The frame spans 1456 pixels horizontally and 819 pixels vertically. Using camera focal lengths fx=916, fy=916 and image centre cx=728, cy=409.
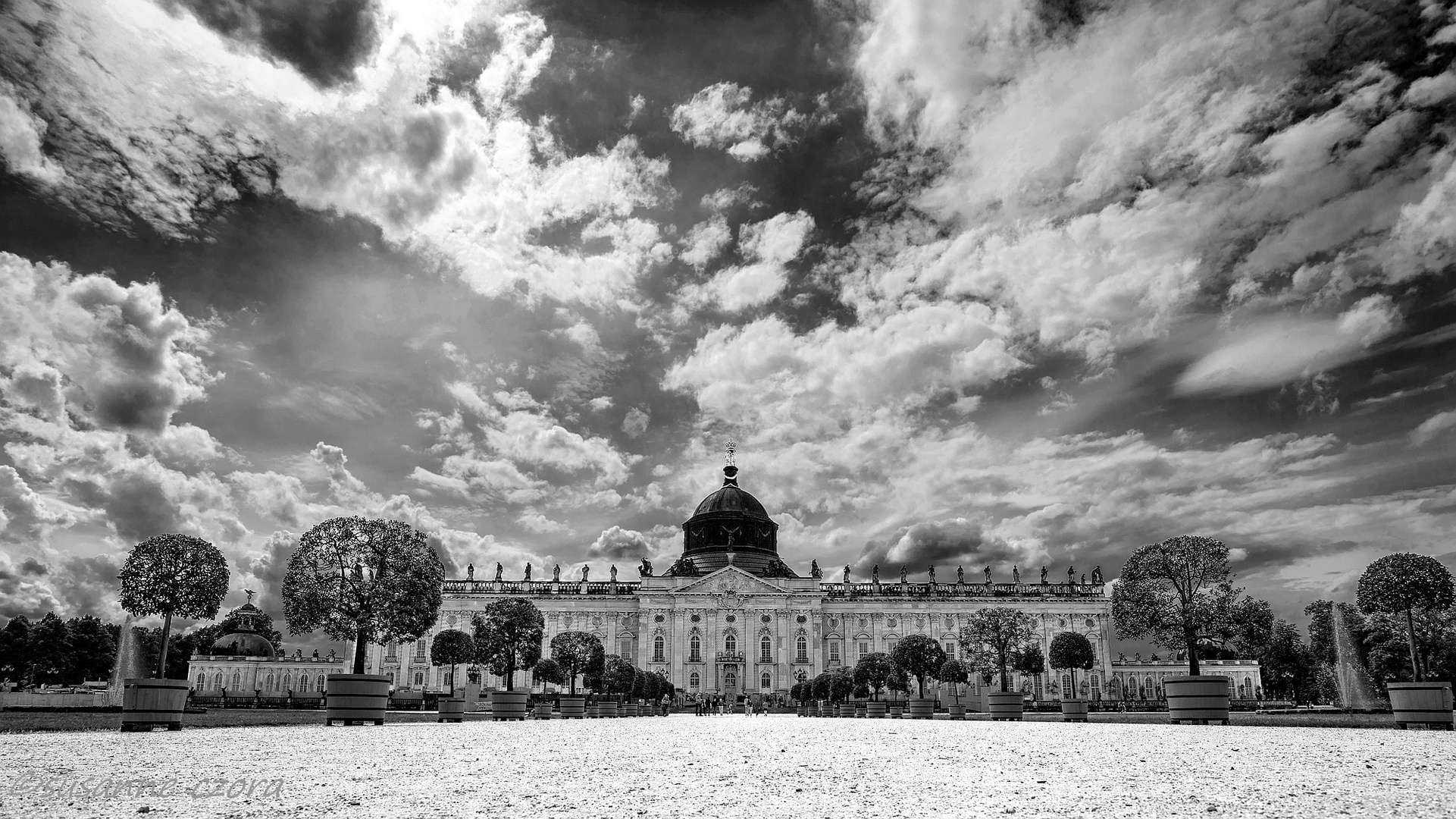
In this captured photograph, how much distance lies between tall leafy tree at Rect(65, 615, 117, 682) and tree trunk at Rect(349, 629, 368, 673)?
70.0m

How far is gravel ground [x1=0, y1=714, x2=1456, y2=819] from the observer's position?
30.6ft

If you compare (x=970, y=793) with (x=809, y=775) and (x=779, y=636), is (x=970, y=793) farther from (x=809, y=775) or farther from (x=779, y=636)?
(x=779, y=636)

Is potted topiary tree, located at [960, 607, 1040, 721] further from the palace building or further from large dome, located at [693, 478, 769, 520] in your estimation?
large dome, located at [693, 478, 769, 520]

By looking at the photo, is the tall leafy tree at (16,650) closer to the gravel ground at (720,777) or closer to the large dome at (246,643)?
the large dome at (246,643)

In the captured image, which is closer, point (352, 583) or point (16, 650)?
point (352, 583)

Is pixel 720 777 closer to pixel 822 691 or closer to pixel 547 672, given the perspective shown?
pixel 547 672

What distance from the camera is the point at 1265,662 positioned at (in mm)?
98000

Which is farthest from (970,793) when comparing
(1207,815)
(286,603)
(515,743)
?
(286,603)

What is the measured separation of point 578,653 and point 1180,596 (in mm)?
49879

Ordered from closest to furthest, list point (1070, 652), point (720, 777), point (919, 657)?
point (720, 777), point (919, 657), point (1070, 652)

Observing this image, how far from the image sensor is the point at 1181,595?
38.7 metres

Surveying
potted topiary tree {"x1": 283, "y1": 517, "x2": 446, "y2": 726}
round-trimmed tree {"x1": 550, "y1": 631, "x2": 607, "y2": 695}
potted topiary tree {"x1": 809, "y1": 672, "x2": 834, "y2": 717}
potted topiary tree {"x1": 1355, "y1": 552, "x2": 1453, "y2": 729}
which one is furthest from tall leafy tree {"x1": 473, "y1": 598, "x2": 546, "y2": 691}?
potted topiary tree {"x1": 1355, "y1": 552, "x2": 1453, "y2": 729}

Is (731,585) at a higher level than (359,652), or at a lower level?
higher

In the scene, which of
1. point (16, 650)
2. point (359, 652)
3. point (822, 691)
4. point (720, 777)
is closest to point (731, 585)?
point (822, 691)
